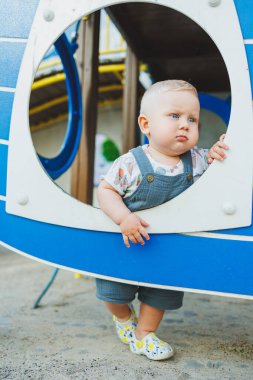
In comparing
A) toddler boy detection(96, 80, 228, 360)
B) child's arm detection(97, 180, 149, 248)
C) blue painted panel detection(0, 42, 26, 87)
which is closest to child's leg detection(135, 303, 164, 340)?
toddler boy detection(96, 80, 228, 360)

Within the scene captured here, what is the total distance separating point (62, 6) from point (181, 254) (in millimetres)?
825

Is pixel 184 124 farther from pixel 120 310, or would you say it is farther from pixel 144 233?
pixel 120 310

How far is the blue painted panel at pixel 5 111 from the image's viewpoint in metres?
1.37

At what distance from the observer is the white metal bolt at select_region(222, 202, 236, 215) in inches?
46.1

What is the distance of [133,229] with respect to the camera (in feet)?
4.09

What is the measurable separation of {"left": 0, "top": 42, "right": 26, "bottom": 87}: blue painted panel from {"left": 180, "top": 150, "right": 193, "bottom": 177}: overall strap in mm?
578

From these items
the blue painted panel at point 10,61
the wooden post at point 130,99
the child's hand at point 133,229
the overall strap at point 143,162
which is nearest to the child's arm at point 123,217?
the child's hand at point 133,229

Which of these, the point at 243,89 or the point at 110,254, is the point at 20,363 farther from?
the point at 243,89

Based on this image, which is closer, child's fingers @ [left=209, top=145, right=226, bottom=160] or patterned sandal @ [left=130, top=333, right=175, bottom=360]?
child's fingers @ [left=209, top=145, right=226, bottom=160]

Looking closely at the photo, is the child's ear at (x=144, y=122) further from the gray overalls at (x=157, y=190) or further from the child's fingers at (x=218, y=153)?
the child's fingers at (x=218, y=153)

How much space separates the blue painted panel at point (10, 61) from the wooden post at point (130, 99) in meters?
2.05

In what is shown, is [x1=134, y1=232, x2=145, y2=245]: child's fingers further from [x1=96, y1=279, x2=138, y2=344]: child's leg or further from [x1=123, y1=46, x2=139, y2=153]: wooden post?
[x1=123, y1=46, x2=139, y2=153]: wooden post

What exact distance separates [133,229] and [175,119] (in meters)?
0.35

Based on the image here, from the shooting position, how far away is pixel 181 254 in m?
1.26
